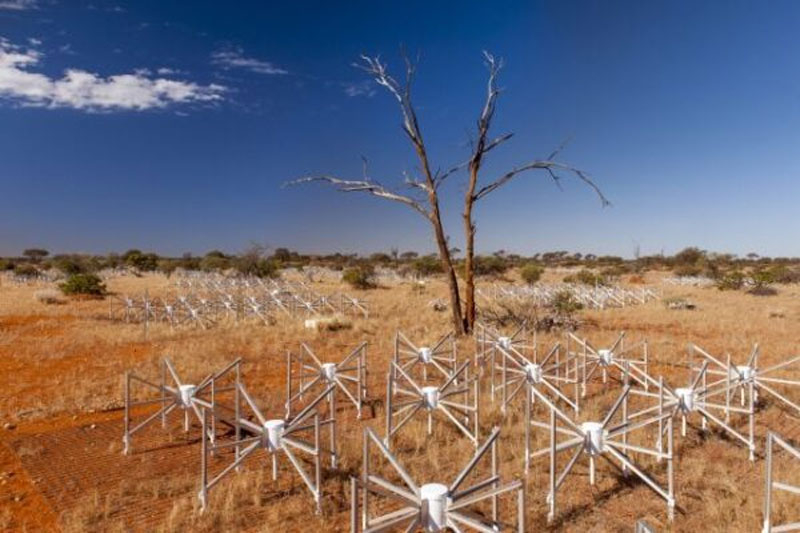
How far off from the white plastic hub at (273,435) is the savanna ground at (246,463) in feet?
2.25

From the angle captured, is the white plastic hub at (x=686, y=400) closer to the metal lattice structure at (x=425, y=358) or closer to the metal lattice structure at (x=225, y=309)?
the metal lattice structure at (x=425, y=358)

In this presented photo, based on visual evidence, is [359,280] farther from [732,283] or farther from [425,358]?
[425,358]

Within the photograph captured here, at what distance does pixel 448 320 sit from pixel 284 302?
9318 millimetres

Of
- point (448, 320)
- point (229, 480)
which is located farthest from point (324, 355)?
point (229, 480)

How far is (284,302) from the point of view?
2666cm

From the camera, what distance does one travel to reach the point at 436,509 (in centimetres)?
431

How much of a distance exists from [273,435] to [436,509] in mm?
3035

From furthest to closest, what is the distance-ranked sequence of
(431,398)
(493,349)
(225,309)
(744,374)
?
(225,309)
(493,349)
(744,374)
(431,398)

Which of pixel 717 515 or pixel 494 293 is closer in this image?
pixel 717 515

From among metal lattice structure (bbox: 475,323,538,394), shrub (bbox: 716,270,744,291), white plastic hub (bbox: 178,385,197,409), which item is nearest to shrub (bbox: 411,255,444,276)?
shrub (bbox: 716,270,744,291)

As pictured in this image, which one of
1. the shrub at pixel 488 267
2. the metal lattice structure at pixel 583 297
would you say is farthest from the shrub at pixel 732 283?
the shrub at pixel 488 267

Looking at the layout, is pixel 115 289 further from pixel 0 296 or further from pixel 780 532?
pixel 780 532

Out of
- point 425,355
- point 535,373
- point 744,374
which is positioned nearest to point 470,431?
point 535,373

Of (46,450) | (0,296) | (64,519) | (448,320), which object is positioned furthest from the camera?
(0,296)
